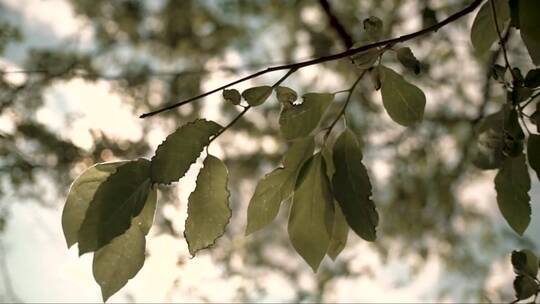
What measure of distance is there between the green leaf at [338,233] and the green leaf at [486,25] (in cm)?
14

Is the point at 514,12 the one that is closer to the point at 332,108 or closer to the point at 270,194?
the point at 270,194

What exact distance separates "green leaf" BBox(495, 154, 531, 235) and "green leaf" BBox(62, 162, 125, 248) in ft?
0.72

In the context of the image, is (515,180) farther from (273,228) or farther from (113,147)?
(273,228)

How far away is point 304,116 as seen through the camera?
33 cm

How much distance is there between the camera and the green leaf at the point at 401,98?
1.07ft

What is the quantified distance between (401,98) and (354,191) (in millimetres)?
62

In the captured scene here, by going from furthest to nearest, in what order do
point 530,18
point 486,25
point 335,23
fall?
point 335,23
point 486,25
point 530,18

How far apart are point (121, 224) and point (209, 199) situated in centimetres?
5

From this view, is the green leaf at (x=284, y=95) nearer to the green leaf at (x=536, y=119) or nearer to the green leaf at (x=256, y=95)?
the green leaf at (x=256, y=95)

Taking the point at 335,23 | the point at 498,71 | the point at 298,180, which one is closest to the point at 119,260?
the point at 298,180

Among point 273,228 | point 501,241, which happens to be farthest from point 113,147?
point 501,241

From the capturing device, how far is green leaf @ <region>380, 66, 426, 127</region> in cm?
32

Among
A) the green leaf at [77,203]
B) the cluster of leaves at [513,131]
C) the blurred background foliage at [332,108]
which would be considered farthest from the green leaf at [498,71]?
the blurred background foliage at [332,108]

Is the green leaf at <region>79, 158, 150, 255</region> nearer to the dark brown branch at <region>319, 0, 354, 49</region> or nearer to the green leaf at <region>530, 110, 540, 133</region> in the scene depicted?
the green leaf at <region>530, 110, 540, 133</region>
